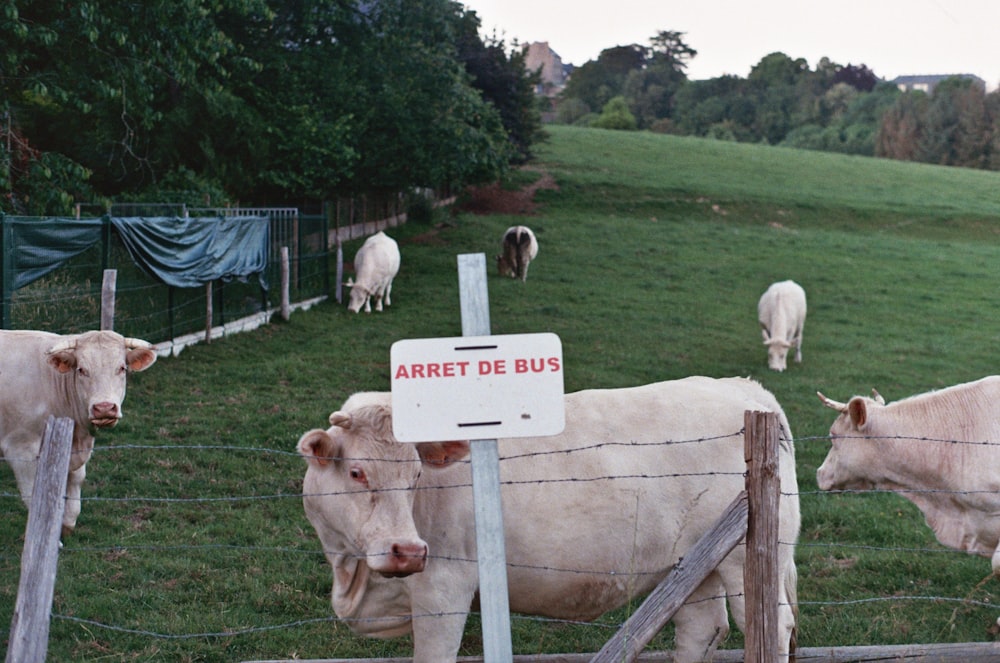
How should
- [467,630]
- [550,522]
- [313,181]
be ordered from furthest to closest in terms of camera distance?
[313,181]
[467,630]
[550,522]

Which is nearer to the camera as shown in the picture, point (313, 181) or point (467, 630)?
point (467, 630)

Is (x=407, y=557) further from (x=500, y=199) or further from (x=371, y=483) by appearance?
(x=500, y=199)

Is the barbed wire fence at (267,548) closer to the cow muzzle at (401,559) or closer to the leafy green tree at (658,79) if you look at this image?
the cow muzzle at (401,559)

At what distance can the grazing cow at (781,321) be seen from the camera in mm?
16391

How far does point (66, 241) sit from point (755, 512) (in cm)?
965

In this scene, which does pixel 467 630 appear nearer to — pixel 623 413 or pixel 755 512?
pixel 623 413

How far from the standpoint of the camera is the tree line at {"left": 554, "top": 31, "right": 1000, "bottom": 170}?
60.2m

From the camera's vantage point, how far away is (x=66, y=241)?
1137cm

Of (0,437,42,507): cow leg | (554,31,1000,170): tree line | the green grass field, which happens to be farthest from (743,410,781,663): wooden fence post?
(554,31,1000,170): tree line

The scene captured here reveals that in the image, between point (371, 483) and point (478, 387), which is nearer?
point (478, 387)

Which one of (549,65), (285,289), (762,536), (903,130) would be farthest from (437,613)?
(549,65)

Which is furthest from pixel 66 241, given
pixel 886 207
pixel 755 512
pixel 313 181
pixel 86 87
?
pixel 886 207

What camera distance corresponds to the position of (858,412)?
690cm

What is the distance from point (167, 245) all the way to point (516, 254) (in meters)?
11.4
